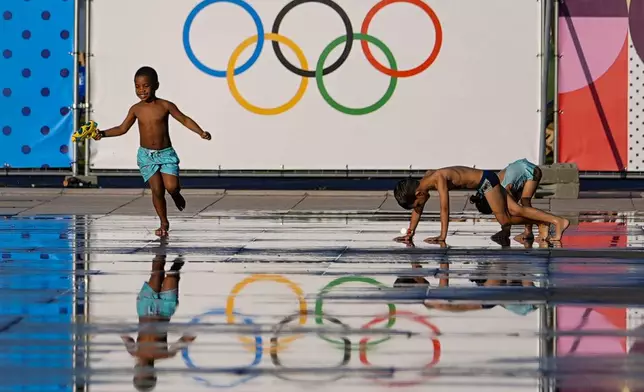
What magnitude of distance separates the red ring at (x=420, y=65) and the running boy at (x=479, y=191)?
17.5 feet

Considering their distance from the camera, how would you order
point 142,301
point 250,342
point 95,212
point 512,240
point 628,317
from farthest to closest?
point 95,212 → point 512,240 → point 142,301 → point 628,317 → point 250,342

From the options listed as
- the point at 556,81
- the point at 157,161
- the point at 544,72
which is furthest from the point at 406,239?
the point at 556,81

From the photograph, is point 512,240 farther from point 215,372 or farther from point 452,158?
point 215,372

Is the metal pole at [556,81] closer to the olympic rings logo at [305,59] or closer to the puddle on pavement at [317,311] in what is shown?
the olympic rings logo at [305,59]

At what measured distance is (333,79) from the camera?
21.0m

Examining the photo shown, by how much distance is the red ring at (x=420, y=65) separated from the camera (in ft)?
68.4

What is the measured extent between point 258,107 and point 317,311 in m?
11.1

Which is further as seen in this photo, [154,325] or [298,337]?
[154,325]

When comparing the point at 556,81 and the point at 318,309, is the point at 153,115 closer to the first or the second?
the point at 556,81

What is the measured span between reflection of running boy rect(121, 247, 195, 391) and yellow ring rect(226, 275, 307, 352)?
1.19ft

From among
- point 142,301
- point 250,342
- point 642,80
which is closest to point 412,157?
point 642,80

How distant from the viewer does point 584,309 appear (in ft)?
33.7

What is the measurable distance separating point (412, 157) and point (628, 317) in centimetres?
1125

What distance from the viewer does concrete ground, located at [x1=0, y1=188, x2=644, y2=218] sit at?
19.5 m
